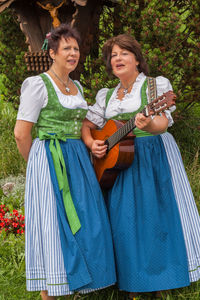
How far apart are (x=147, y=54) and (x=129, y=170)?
1.79 meters

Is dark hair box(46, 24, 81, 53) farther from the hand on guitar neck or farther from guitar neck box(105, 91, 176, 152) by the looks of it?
guitar neck box(105, 91, 176, 152)

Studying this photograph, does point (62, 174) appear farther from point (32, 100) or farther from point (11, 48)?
point (11, 48)

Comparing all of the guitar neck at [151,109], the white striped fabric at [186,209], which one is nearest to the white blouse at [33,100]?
the guitar neck at [151,109]

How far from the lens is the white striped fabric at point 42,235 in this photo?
243 centimetres

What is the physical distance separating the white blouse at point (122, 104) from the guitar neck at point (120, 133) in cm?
22

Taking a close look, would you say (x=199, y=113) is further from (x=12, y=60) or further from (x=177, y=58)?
(x=12, y=60)

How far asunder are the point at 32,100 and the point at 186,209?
1.34 metres

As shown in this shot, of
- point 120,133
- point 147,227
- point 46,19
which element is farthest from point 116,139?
point 46,19

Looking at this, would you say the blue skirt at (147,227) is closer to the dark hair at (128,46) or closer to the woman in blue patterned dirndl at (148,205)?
the woman in blue patterned dirndl at (148,205)

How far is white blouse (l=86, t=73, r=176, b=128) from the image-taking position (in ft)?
8.87

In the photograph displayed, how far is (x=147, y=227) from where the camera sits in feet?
8.63

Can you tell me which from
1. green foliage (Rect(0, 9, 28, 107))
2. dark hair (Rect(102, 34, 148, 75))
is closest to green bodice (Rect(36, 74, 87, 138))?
dark hair (Rect(102, 34, 148, 75))

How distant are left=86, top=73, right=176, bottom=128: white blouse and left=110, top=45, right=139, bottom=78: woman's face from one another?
9 centimetres

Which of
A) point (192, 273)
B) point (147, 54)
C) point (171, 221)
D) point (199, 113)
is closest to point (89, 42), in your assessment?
point (147, 54)
